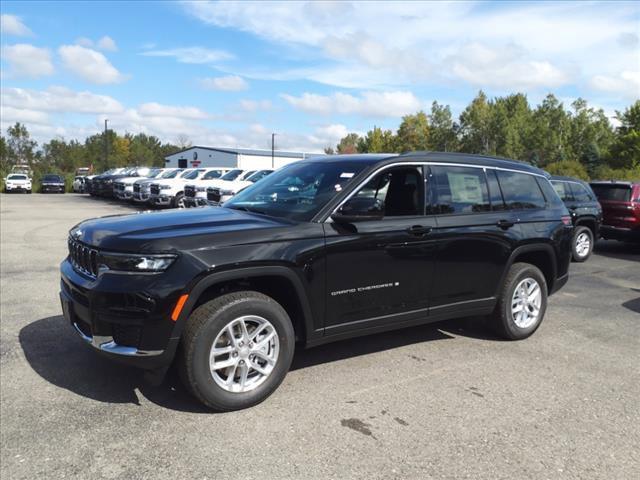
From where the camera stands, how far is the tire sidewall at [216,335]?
3.55m

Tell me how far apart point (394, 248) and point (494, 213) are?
4.48 feet

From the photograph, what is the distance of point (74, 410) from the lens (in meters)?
3.72

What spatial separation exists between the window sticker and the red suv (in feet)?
28.1

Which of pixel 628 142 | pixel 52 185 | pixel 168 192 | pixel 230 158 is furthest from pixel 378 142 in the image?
pixel 168 192

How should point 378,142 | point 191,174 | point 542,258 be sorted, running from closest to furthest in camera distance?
point 542,258
point 191,174
point 378,142

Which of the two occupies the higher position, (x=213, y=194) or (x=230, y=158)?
(x=230, y=158)

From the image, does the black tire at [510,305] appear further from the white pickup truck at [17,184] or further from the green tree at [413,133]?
the green tree at [413,133]

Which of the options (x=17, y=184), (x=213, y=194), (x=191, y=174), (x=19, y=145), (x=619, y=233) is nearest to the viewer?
(x=619, y=233)

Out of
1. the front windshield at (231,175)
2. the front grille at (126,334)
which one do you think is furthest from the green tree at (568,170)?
the front grille at (126,334)

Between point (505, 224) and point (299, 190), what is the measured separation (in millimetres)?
2047

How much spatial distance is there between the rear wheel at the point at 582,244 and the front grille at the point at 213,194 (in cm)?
989

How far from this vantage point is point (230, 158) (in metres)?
66.9

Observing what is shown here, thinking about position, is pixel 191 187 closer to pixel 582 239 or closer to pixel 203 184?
pixel 203 184

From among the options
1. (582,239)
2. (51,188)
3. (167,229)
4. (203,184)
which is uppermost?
(203,184)
